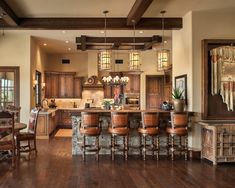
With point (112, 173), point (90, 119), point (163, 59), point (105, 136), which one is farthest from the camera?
point (105, 136)

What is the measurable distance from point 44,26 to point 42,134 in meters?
3.91

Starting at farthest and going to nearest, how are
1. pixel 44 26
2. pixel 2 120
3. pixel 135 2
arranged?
pixel 44 26 < pixel 135 2 < pixel 2 120

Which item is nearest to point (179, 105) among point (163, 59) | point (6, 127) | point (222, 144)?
point (163, 59)

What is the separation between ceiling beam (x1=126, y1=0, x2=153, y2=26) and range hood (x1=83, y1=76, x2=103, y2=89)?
6009mm

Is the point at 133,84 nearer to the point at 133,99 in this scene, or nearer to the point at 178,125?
the point at 133,99

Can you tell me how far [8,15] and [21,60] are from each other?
3082 mm

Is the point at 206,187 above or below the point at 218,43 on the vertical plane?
below

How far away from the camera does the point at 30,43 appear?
31.2 ft

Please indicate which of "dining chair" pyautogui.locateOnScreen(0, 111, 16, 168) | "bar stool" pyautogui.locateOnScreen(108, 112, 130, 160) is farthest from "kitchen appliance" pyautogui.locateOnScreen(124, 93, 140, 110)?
"dining chair" pyautogui.locateOnScreen(0, 111, 16, 168)

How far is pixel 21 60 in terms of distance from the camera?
9383mm

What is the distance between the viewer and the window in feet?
30.7

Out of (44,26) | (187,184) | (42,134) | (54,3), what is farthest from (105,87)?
(187,184)

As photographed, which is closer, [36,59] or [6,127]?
[6,127]

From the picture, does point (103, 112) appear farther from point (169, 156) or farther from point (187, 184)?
point (187, 184)
